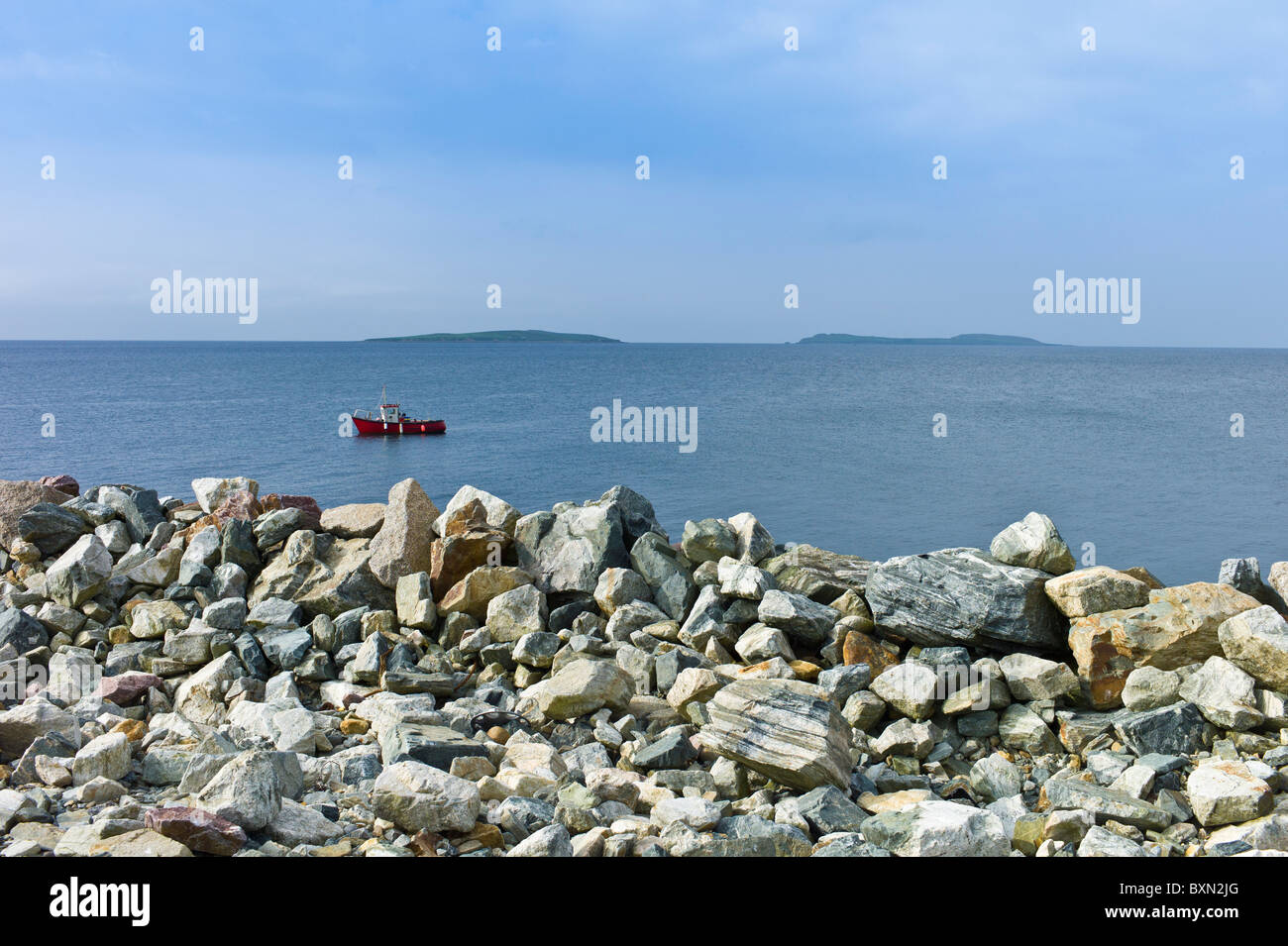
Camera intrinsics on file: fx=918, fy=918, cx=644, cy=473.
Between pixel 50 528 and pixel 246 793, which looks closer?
pixel 246 793

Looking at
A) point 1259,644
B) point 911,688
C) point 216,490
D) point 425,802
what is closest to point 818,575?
point 911,688

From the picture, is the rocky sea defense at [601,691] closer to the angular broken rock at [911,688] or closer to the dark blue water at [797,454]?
the angular broken rock at [911,688]

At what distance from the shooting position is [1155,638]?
9578mm

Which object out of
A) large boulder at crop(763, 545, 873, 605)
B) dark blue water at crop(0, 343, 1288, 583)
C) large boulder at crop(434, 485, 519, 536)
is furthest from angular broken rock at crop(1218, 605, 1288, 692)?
dark blue water at crop(0, 343, 1288, 583)

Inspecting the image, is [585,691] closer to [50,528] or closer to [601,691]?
[601,691]

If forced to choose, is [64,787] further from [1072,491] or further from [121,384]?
[121,384]

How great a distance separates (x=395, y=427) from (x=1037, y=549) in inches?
2156

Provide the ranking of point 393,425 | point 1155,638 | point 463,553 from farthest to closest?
point 393,425, point 463,553, point 1155,638

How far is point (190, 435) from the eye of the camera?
67375 mm

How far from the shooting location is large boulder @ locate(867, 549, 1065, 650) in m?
10.2

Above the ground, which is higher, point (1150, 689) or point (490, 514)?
point (490, 514)

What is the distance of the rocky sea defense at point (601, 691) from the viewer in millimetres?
6707

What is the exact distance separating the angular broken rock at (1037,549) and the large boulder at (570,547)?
509cm

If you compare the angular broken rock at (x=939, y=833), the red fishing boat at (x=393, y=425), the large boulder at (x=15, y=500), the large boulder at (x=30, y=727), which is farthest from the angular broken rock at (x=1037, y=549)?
the red fishing boat at (x=393, y=425)
